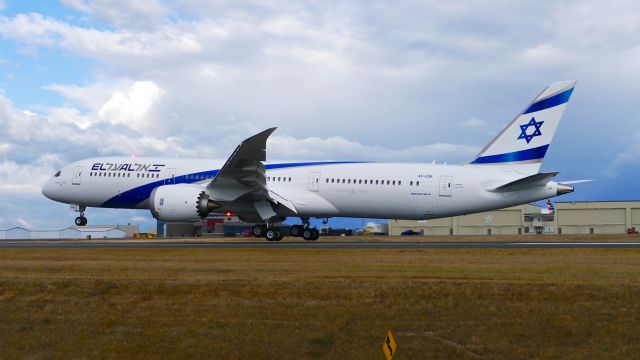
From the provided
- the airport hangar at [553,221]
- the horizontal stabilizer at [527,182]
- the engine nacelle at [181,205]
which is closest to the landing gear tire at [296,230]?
the engine nacelle at [181,205]

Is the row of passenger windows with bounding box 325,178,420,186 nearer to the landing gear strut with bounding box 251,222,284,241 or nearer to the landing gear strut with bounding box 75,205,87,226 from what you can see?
the landing gear strut with bounding box 251,222,284,241

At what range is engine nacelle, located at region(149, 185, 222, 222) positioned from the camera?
41.7m

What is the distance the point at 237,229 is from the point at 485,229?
107 ft

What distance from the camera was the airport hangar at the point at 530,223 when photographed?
299 feet

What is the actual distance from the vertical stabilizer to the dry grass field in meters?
15.6

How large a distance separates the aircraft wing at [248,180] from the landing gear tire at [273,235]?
1612 millimetres

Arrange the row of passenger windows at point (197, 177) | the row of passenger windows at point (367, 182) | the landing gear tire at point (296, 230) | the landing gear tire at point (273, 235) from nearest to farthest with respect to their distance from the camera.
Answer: the row of passenger windows at point (367, 182) < the landing gear tire at point (273, 235) < the row of passenger windows at point (197, 177) < the landing gear tire at point (296, 230)

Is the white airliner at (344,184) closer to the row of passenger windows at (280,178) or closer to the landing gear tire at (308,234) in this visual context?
the row of passenger windows at (280,178)

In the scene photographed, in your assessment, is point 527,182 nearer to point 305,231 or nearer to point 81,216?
point 305,231

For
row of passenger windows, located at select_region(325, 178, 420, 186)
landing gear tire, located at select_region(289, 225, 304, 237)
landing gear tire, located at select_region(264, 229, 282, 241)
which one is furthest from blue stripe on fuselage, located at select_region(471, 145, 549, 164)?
landing gear tire, located at select_region(264, 229, 282, 241)

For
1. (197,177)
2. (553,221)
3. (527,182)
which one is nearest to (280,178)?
(197,177)

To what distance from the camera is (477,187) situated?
42.7 m

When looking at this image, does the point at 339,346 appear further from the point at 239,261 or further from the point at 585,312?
the point at 239,261

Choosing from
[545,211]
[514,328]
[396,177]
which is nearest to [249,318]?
[514,328]
